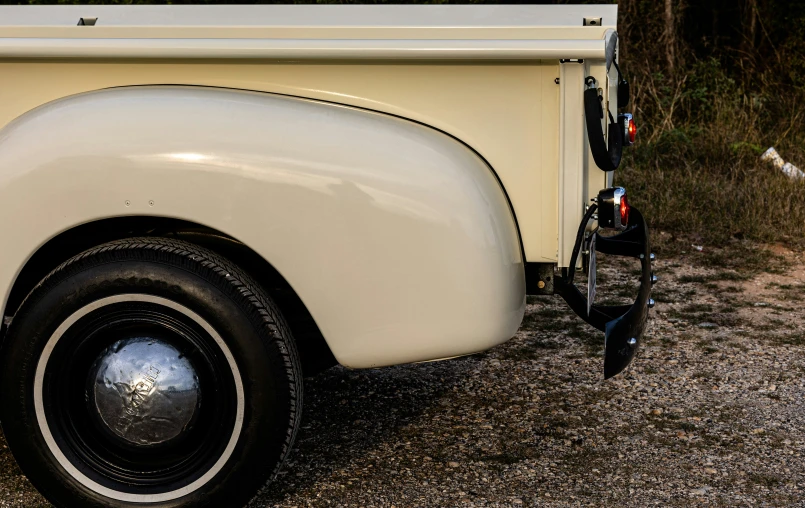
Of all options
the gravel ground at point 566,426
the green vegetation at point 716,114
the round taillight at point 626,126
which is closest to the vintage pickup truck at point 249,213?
the round taillight at point 626,126

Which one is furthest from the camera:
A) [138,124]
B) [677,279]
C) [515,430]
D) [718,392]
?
[677,279]

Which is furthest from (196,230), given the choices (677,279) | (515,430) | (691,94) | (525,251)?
(691,94)

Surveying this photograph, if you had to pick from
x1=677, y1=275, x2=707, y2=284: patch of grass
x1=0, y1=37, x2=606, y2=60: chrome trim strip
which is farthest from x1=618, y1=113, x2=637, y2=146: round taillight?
x1=677, y1=275, x2=707, y2=284: patch of grass

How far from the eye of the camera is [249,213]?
242 centimetres

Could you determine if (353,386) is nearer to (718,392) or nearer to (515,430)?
(515,430)

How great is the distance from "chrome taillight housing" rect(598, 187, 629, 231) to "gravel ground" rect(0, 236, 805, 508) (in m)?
0.85

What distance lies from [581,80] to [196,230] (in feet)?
3.70

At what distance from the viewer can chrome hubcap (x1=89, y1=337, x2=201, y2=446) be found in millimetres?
2539

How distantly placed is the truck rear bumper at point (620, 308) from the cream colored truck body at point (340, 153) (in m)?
0.23

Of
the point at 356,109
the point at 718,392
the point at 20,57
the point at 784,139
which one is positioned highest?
the point at 20,57

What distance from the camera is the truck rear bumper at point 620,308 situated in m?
2.60

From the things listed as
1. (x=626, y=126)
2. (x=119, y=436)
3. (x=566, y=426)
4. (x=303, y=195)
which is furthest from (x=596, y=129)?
(x=119, y=436)

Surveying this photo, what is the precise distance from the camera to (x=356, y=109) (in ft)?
8.40

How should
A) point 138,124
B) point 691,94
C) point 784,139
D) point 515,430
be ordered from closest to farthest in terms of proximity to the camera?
1. point 138,124
2. point 515,430
3. point 784,139
4. point 691,94
